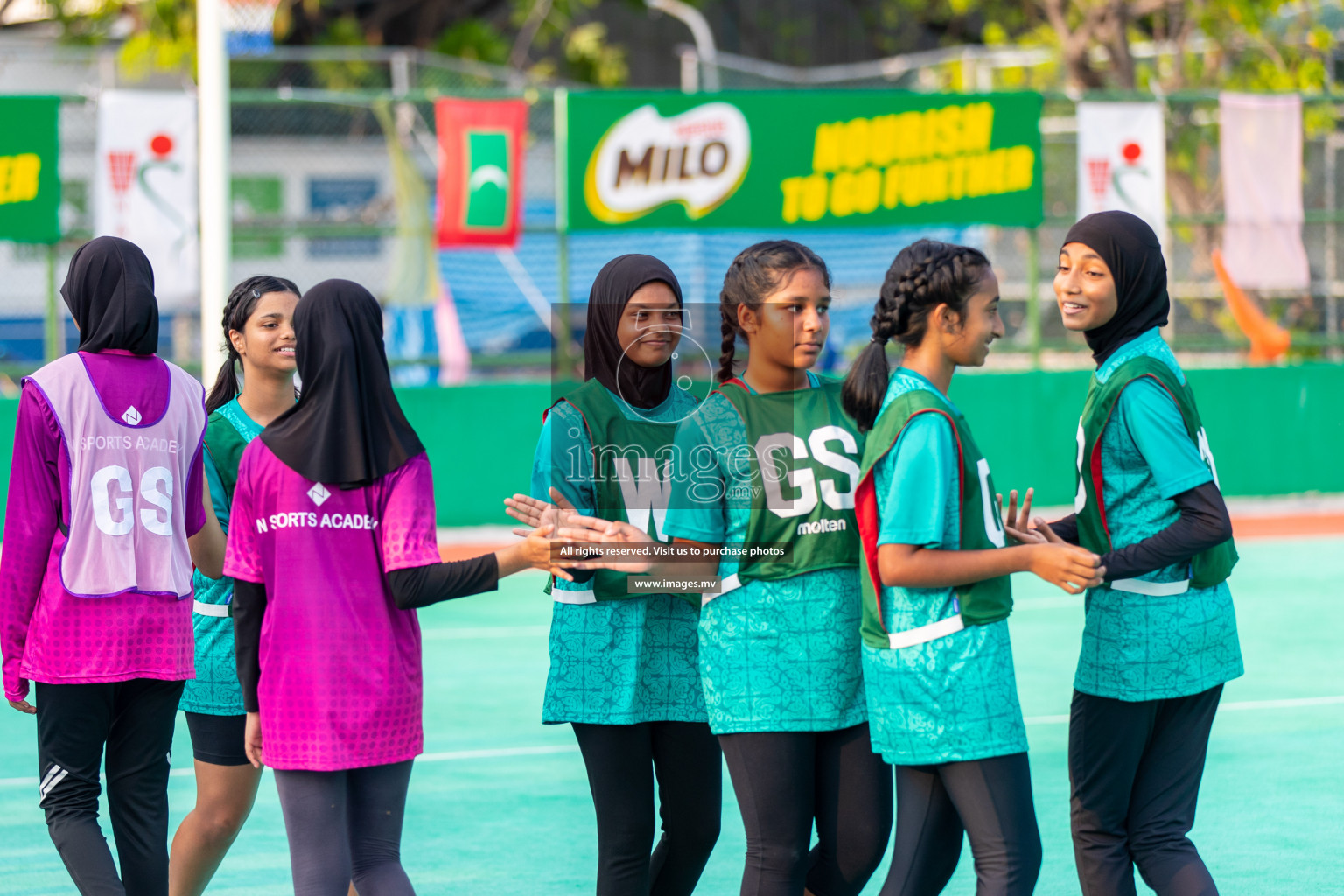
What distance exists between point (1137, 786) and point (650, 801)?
4.32 ft

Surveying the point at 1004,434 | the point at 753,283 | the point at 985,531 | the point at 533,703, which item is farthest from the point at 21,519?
the point at 1004,434

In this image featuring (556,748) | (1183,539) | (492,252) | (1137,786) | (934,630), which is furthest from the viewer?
(492,252)

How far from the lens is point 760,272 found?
4.05m

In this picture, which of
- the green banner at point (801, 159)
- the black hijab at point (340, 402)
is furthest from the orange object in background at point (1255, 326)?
the black hijab at point (340, 402)

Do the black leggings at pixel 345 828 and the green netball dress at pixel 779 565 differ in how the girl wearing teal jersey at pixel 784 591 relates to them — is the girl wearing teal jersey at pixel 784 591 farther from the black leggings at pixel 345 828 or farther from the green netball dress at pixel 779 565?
the black leggings at pixel 345 828

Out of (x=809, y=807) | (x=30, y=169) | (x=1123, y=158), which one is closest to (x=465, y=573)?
(x=809, y=807)

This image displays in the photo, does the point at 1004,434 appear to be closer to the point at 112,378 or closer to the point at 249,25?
the point at 249,25

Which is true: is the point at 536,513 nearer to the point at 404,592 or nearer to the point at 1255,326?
the point at 404,592

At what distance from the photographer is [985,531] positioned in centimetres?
383

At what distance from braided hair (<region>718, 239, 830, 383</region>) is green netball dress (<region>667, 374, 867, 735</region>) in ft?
0.93

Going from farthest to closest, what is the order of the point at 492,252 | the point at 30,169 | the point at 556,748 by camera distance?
the point at 492,252
the point at 30,169
the point at 556,748

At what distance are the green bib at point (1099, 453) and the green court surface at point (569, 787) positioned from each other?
5.40 ft

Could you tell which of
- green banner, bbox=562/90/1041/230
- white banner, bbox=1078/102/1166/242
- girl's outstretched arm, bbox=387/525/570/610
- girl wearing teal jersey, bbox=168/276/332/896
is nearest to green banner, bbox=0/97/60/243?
green banner, bbox=562/90/1041/230

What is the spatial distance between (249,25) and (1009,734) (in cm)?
990
